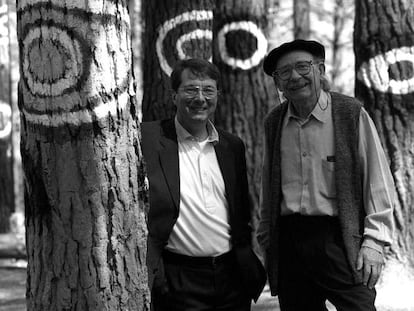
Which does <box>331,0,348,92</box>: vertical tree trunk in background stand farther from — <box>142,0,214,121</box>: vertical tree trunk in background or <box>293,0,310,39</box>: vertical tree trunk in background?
<box>142,0,214,121</box>: vertical tree trunk in background

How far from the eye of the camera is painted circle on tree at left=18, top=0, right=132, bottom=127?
251cm

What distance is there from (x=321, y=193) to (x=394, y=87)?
226cm

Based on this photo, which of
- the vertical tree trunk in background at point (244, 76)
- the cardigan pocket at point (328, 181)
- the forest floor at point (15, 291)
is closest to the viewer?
the cardigan pocket at point (328, 181)

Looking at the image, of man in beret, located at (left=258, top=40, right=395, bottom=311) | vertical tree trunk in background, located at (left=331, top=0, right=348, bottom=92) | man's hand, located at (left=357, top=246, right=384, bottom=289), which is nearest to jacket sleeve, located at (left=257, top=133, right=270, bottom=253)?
man in beret, located at (left=258, top=40, right=395, bottom=311)

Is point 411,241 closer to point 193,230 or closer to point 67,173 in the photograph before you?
point 193,230

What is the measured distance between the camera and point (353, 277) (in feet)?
10.2

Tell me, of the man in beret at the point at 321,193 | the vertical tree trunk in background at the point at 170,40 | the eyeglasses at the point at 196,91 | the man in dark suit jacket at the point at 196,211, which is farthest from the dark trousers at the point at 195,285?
the vertical tree trunk in background at the point at 170,40

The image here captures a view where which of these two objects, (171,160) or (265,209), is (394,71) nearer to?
(265,209)

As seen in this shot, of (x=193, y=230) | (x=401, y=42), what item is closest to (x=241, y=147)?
(x=193, y=230)

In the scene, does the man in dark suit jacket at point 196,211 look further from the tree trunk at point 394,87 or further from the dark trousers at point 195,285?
the tree trunk at point 394,87

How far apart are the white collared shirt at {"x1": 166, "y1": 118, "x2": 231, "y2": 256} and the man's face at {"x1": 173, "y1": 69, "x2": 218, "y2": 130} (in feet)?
0.36

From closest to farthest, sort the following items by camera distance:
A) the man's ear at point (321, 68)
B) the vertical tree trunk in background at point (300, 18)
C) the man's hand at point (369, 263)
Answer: the man's hand at point (369, 263) < the man's ear at point (321, 68) < the vertical tree trunk in background at point (300, 18)

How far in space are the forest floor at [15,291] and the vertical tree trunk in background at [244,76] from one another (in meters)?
1.12

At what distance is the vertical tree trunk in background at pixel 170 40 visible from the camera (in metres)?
5.88
